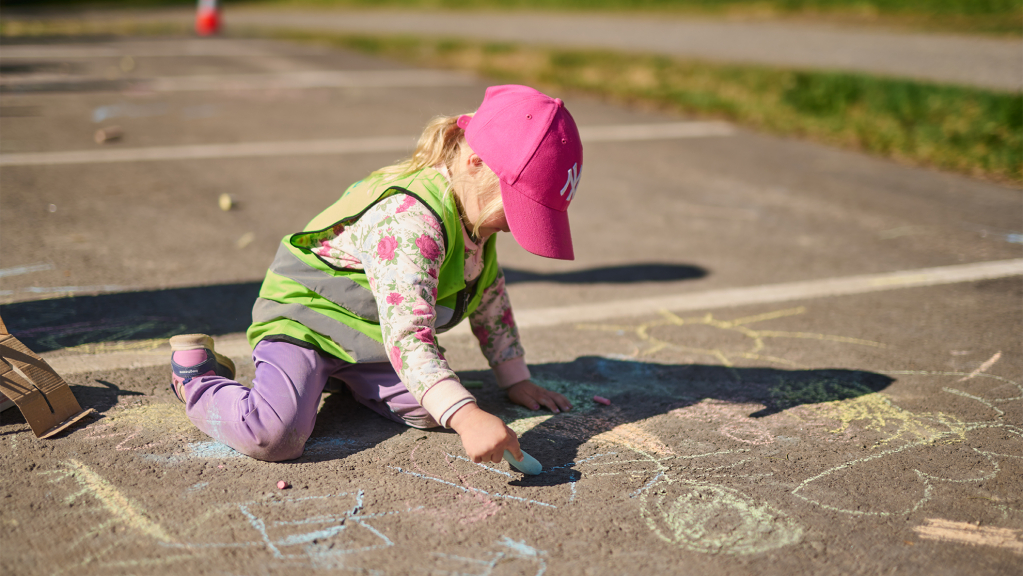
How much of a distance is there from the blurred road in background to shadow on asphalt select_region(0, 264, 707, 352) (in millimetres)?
6899

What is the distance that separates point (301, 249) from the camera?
246cm

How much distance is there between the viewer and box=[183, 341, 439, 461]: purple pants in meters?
2.16

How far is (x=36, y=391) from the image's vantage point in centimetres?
223

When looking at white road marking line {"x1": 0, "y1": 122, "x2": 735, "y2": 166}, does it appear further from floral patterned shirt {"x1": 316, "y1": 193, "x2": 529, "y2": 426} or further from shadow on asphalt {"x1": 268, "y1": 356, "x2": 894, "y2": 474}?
floral patterned shirt {"x1": 316, "y1": 193, "x2": 529, "y2": 426}

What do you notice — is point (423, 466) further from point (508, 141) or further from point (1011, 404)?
point (1011, 404)

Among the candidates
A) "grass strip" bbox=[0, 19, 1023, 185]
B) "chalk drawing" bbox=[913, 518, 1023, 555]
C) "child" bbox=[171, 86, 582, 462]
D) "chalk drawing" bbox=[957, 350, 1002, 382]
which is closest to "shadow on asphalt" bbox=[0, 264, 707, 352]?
"child" bbox=[171, 86, 582, 462]

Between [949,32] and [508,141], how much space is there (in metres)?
10.1

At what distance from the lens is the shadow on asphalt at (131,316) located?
2.89 meters

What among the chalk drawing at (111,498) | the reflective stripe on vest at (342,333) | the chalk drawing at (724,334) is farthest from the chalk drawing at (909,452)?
the chalk drawing at (111,498)

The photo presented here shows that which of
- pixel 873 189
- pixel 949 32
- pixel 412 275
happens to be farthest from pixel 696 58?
pixel 412 275

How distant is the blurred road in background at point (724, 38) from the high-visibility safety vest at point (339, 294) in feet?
22.3

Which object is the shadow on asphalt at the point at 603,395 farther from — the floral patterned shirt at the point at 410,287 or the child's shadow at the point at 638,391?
the floral patterned shirt at the point at 410,287

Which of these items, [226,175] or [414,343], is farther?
[226,175]

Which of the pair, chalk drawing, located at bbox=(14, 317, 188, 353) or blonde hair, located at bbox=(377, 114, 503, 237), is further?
chalk drawing, located at bbox=(14, 317, 188, 353)
